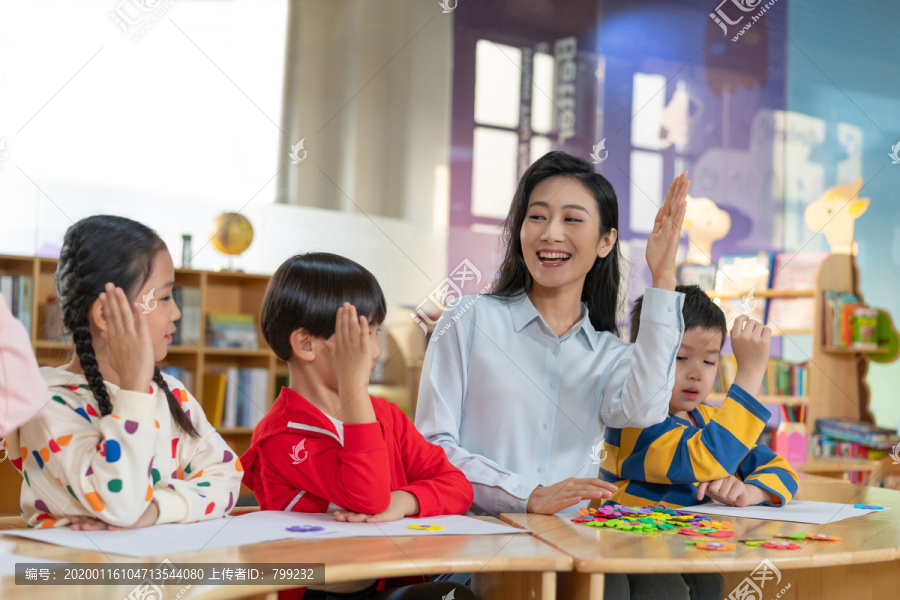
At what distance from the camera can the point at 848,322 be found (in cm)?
489

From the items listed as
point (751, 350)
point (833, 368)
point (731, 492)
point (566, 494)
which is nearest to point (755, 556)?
point (566, 494)

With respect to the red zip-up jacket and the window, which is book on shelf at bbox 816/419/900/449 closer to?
the window

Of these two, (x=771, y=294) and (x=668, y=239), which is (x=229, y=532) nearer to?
(x=668, y=239)

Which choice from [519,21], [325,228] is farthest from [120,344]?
[519,21]

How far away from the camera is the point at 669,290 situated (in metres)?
1.61

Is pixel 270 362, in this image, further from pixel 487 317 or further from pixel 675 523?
pixel 675 523

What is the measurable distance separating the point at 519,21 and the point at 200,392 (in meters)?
3.39

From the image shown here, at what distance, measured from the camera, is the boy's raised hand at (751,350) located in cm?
163

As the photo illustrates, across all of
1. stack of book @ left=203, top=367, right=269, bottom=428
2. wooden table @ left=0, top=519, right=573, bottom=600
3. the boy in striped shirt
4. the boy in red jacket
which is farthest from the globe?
wooden table @ left=0, top=519, right=573, bottom=600

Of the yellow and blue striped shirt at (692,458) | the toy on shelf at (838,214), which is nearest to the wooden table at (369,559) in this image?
the yellow and blue striped shirt at (692,458)

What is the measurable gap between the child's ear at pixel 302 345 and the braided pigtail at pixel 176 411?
0.77ft

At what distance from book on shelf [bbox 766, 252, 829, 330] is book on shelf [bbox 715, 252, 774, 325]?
0.05 metres

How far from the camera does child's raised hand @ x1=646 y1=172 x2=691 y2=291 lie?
5.27 feet

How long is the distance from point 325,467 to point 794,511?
92cm
